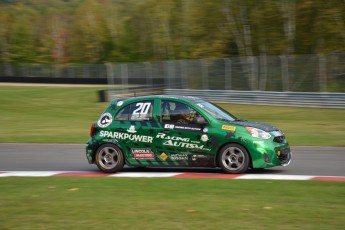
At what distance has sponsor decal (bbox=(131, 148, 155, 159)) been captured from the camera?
1280 centimetres

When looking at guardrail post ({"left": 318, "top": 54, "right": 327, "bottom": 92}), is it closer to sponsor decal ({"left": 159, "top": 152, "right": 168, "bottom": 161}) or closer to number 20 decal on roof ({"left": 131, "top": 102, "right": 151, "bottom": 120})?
number 20 decal on roof ({"left": 131, "top": 102, "right": 151, "bottom": 120})

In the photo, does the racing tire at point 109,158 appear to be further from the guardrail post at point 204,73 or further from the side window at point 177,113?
the guardrail post at point 204,73

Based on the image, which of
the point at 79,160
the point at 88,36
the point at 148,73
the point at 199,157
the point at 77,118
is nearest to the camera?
the point at 199,157

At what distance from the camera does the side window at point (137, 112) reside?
1291 cm

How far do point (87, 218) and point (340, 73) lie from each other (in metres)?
25.4

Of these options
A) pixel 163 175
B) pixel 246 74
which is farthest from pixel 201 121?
pixel 246 74

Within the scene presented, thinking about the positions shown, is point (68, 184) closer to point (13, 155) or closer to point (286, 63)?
point (13, 155)

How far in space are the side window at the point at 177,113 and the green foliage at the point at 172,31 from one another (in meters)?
28.4

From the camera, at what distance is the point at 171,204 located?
8.84 metres

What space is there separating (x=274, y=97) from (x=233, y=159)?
23115mm

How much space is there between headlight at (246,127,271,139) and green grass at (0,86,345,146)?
6.60 m

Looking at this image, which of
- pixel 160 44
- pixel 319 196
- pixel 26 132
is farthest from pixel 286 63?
pixel 160 44

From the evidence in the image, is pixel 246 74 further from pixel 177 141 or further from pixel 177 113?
pixel 177 141

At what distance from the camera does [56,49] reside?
309 ft
